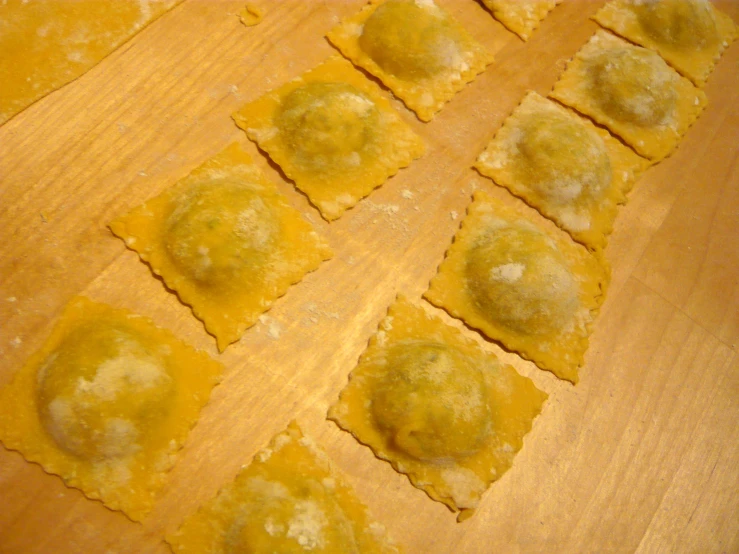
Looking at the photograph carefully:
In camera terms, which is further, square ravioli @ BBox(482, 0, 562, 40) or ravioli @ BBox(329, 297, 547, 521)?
square ravioli @ BBox(482, 0, 562, 40)

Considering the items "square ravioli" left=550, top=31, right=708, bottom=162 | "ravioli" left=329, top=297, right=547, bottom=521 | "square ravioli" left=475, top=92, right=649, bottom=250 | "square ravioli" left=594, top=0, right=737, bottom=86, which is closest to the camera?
"ravioli" left=329, top=297, right=547, bottom=521

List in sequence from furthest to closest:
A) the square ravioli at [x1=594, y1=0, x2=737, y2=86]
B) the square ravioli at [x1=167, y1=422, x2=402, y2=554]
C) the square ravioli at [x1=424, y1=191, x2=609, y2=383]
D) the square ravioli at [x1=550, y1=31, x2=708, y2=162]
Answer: the square ravioli at [x1=594, y1=0, x2=737, y2=86], the square ravioli at [x1=550, y1=31, x2=708, y2=162], the square ravioli at [x1=424, y1=191, x2=609, y2=383], the square ravioli at [x1=167, y1=422, x2=402, y2=554]

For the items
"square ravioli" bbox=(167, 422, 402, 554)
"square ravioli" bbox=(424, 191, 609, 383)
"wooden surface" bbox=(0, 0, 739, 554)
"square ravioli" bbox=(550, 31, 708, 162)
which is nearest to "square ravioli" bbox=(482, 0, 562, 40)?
"wooden surface" bbox=(0, 0, 739, 554)

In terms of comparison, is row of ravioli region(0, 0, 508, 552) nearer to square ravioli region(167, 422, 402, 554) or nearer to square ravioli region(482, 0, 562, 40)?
square ravioli region(167, 422, 402, 554)

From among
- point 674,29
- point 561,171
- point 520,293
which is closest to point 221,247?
point 520,293

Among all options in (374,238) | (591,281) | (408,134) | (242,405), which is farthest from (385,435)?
(408,134)

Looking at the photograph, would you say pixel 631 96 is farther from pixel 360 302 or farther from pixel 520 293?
pixel 360 302

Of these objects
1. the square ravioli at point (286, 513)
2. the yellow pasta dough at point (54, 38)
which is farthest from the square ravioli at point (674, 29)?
the square ravioli at point (286, 513)

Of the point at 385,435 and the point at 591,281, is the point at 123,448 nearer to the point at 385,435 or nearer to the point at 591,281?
the point at 385,435
